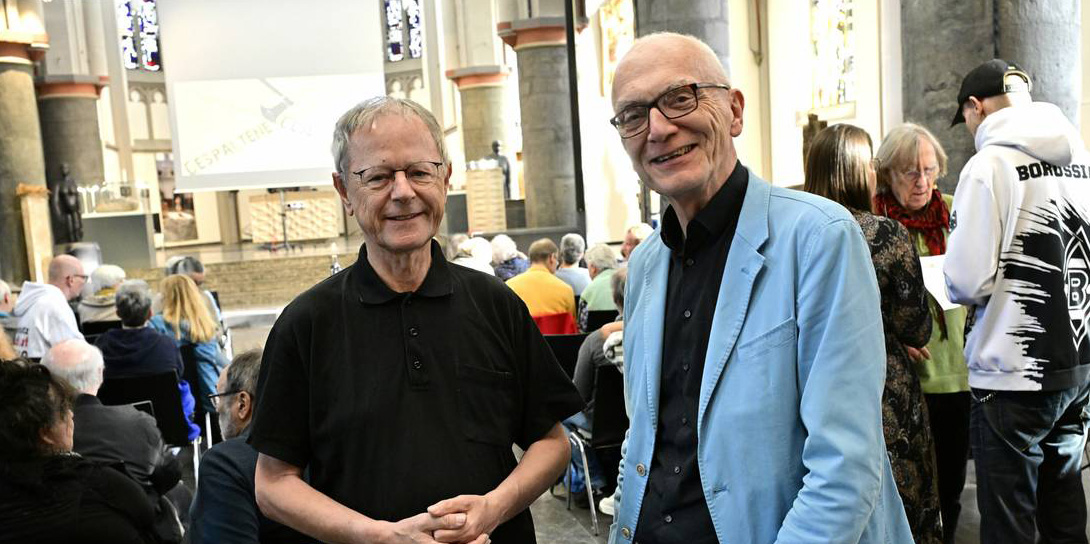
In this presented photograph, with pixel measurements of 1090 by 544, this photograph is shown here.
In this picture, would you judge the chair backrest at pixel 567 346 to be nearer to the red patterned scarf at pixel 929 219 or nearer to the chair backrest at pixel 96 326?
the red patterned scarf at pixel 929 219

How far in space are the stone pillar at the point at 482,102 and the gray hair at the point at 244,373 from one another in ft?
61.2

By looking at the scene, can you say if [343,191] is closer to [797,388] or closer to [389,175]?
[389,175]

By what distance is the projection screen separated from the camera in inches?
846

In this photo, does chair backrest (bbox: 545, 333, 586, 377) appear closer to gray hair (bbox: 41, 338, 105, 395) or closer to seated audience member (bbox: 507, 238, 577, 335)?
seated audience member (bbox: 507, 238, 577, 335)

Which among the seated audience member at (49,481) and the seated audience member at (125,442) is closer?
the seated audience member at (49,481)

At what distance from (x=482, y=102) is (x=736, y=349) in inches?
816

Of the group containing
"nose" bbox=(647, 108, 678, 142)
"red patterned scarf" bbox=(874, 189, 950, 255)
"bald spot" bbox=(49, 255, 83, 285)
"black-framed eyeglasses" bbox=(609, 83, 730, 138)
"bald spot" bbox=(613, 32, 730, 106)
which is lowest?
"bald spot" bbox=(49, 255, 83, 285)

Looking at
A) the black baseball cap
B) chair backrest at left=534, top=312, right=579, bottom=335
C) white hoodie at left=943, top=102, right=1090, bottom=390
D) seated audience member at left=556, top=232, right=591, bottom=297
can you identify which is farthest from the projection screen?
white hoodie at left=943, top=102, right=1090, bottom=390

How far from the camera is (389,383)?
5.30 feet

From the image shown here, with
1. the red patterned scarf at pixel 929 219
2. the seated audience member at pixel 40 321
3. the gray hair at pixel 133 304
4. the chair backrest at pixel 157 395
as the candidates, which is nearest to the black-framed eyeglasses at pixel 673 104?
the red patterned scarf at pixel 929 219

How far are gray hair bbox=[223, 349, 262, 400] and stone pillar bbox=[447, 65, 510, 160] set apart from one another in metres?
18.7

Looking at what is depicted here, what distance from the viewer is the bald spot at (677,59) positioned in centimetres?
151

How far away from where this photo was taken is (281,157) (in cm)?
2211

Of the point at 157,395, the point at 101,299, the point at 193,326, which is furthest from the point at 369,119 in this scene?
the point at 101,299
